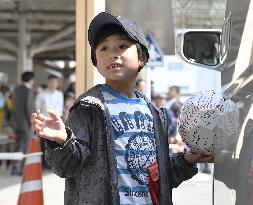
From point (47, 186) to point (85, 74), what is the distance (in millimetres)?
4278

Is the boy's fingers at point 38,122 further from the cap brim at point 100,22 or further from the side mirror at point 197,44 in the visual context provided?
the side mirror at point 197,44

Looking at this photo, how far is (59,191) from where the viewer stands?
8039 millimetres

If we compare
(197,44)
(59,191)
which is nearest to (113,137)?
(197,44)

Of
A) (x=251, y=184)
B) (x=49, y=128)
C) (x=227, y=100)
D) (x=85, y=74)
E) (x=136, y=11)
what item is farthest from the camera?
(x=136, y=11)

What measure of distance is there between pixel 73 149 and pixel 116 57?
46 cm

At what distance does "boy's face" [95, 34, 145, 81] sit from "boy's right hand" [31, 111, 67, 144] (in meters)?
0.36

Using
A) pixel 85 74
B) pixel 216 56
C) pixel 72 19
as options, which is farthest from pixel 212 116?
pixel 72 19

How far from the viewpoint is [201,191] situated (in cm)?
810

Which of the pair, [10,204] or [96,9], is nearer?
[96,9]

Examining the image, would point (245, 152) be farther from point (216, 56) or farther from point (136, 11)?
point (136, 11)

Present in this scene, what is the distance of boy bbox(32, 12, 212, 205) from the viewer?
2.29 m

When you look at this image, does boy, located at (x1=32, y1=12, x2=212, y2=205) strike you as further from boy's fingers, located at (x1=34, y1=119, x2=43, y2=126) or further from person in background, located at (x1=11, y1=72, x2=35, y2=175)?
person in background, located at (x1=11, y1=72, x2=35, y2=175)
